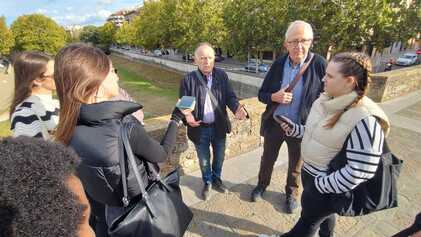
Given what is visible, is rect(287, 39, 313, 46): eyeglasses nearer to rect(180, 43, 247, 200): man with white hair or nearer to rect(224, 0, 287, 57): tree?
rect(180, 43, 247, 200): man with white hair

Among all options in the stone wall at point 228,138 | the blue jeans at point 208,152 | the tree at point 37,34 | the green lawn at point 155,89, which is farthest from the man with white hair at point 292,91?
the tree at point 37,34

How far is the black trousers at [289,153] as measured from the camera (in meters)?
2.96

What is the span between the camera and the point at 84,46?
62.4 inches

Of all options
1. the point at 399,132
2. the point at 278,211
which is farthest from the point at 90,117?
the point at 399,132

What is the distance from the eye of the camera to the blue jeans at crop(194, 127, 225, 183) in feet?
10.6

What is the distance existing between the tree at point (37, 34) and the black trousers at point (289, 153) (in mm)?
50012

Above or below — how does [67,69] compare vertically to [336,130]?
above

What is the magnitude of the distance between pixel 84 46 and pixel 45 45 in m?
51.7

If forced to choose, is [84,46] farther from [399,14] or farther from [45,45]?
[45,45]

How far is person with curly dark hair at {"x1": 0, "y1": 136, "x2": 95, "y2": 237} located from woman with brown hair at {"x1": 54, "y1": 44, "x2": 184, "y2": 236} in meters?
0.60

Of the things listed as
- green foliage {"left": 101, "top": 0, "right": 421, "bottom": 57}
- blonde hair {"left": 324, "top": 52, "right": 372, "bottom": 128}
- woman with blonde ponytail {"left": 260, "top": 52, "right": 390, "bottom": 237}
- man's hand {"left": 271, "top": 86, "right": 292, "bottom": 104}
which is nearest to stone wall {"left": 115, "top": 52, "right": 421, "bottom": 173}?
man's hand {"left": 271, "top": 86, "right": 292, "bottom": 104}

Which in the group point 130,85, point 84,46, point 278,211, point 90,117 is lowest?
point 130,85

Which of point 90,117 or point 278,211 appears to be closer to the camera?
point 90,117

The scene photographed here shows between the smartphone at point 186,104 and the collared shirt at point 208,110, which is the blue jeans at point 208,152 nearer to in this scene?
the collared shirt at point 208,110
